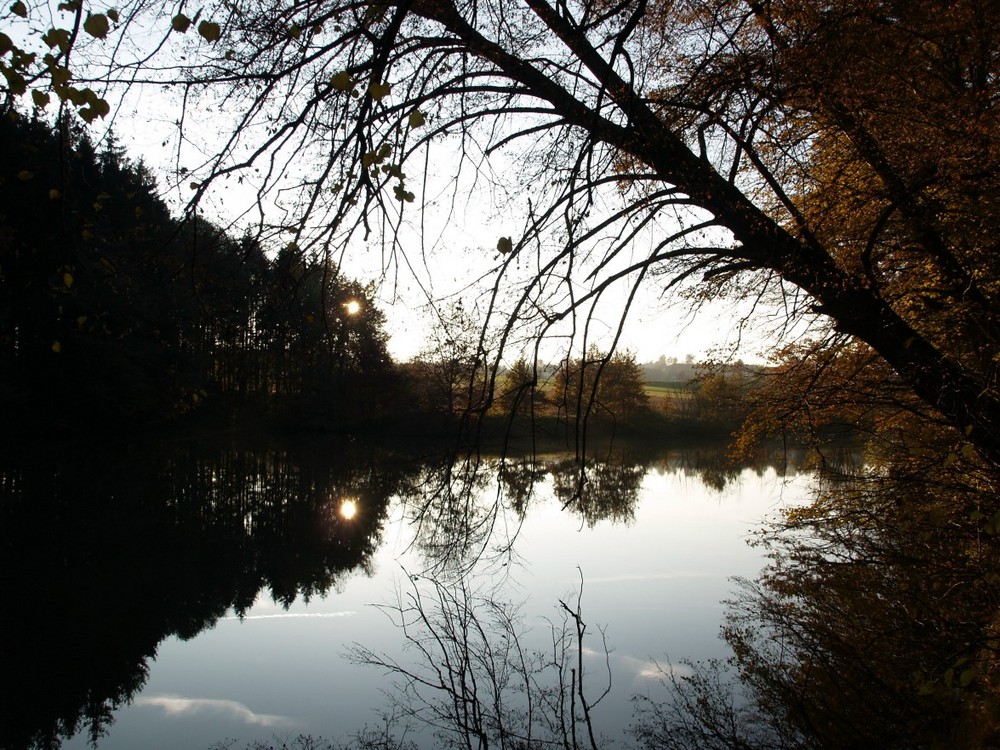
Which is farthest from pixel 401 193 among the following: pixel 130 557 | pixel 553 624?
pixel 130 557

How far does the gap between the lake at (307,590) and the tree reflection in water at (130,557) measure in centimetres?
4

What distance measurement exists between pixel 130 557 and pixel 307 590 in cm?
284

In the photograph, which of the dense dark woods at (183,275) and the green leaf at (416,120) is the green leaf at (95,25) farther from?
the green leaf at (416,120)

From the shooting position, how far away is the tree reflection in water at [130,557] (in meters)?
6.20

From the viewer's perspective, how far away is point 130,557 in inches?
398

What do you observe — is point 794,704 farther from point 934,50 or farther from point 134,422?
point 134,422

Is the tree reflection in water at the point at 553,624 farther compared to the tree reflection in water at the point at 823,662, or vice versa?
the tree reflection in water at the point at 823,662

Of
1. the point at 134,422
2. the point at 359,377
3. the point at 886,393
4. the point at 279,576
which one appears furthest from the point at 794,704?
the point at 134,422

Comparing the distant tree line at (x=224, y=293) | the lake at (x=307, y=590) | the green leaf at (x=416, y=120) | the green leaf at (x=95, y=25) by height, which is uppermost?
the green leaf at (x=95, y=25)

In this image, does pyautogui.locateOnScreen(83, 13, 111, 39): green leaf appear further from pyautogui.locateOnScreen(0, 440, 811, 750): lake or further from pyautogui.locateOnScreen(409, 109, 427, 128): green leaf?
pyautogui.locateOnScreen(0, 440, 811, 750): lake

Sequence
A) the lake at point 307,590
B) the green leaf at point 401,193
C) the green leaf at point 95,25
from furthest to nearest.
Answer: the lake at point 307,590 → the green leaf at point 401,193 → the green leaf at point 95,25

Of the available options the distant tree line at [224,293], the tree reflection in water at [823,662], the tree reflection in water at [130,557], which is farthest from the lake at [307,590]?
the distant tree line at [224,293]

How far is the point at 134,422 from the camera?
81.2 ft

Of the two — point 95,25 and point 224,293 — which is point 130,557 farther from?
point 95,25
